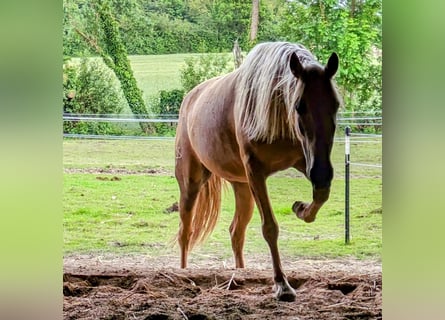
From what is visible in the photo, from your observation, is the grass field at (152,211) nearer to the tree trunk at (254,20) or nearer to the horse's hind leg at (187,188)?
the horse's hind leg at (187,188)

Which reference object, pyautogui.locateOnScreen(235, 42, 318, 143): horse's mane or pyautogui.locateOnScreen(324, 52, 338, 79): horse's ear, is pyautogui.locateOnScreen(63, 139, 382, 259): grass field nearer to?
pyautogui.locateOnScreen(235, 42, 318, 143): horse's mane

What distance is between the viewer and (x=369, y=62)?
7.52 ft

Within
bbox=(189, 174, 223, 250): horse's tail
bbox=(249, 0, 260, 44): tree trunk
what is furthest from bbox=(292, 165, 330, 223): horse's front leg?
bbox=(249, 0, 260, 44): tree trunk

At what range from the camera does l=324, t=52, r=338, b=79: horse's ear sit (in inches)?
76.2

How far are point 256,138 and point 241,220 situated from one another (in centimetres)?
55

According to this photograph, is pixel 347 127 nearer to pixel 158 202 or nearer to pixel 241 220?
pixel 241 220

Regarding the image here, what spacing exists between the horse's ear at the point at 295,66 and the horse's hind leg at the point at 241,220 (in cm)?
79

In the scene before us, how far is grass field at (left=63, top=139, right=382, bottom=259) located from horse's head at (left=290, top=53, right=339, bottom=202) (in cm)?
49

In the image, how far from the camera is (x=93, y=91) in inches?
102

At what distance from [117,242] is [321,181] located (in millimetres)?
1224

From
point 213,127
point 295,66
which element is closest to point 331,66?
point 295,66

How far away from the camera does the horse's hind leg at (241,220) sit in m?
2.57
